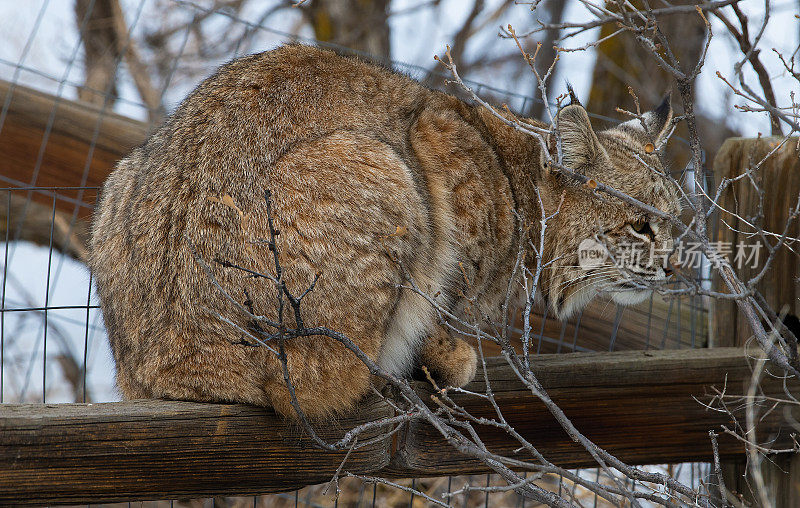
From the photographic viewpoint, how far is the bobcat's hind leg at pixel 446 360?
325cm

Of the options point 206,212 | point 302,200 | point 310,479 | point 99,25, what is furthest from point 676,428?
point 99,25

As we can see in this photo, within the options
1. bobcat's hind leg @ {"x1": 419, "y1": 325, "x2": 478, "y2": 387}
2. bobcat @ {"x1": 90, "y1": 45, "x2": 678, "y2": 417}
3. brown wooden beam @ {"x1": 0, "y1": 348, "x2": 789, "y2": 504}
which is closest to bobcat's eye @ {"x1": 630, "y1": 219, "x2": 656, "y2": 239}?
bobcat @ {"x1": 90, "y1": 45, "x2": 678, "y2": 417}

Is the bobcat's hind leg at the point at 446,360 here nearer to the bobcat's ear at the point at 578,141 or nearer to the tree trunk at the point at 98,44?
the bobcat's ear at the point at 578,141

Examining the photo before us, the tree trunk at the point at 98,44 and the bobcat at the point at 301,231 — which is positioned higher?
the tree trunk at the point at 98,44

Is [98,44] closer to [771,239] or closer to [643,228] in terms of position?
[643,228]

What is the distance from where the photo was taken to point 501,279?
3.54 m

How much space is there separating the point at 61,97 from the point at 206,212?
2.57 metres

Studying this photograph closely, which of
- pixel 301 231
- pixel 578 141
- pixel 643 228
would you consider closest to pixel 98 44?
pixel 578 141

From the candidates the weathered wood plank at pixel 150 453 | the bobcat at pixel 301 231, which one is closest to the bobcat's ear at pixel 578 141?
the bobcat at pixel 301 231

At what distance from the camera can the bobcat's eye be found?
12.0ft

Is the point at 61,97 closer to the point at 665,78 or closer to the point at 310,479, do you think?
the point at 310,479

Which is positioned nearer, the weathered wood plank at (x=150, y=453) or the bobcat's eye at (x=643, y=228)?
the weathered wood plank at (x=150, y=453)

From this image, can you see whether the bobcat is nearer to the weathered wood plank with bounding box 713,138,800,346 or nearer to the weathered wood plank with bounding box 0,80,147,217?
the weathered wood plank with bounding box 713,138,800,346

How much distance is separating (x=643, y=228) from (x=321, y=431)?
187cm
